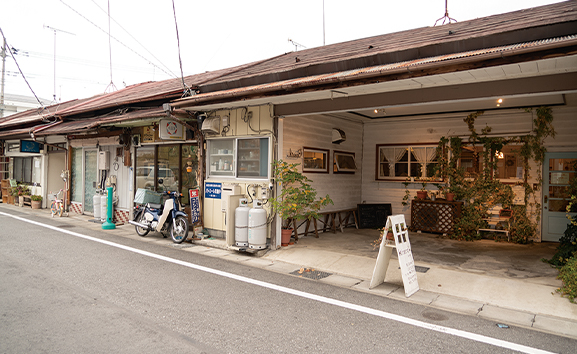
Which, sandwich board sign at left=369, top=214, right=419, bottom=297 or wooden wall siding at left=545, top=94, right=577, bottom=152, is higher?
wooden wall siding at left=545, top=94, right=577, bottom=152

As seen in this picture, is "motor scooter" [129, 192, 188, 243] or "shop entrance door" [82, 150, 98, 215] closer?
"motor scooter" [129, 192, 188, 243]

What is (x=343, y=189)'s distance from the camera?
10.5 metres

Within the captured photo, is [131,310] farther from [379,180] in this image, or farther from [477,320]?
[379,180]

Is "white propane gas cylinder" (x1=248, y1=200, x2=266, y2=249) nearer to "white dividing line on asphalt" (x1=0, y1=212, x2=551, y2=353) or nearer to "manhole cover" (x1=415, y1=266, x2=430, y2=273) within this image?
"white dividing line on asphalt" (x1=0, y1=212, x2=551, y2=353)

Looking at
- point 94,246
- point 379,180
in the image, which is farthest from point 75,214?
point 379,180

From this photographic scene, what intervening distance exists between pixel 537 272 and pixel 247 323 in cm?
504

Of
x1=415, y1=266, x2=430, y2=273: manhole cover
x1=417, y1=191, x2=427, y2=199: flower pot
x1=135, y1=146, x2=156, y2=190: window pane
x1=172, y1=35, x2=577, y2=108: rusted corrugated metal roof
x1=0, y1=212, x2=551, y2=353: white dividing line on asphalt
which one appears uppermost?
x1=172, y1=35, x2=577, y2=108: rusted corrugated metal roof

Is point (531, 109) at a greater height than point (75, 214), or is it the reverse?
point (531, 109)

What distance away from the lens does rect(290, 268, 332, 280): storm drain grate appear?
19.5ft

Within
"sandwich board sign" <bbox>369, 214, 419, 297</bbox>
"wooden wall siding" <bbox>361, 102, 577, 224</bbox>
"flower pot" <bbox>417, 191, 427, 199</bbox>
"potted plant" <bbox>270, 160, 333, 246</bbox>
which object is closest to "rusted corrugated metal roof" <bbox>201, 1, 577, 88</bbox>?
"potted plant" <bbox>270, 160, 333, 246</bbox>

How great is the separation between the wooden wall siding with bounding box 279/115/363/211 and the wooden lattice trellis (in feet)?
6.17

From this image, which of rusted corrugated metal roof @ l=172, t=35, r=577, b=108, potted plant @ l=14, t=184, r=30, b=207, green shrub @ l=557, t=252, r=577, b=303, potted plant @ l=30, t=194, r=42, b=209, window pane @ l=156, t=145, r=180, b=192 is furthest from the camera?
potted plant @ l=14, t=184, r=30, b=207

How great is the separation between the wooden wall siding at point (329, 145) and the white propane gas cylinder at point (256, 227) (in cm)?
135

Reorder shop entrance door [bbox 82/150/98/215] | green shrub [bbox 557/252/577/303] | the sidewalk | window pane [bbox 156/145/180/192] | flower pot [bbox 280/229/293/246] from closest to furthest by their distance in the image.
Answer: the sidewalk, green shrub [bbox 557/252/577/303], flower pot [bbox 280/229/293/246], window pane [bbox 156/145/180/192], shop entrance door [bbox 82/150/98/215]
